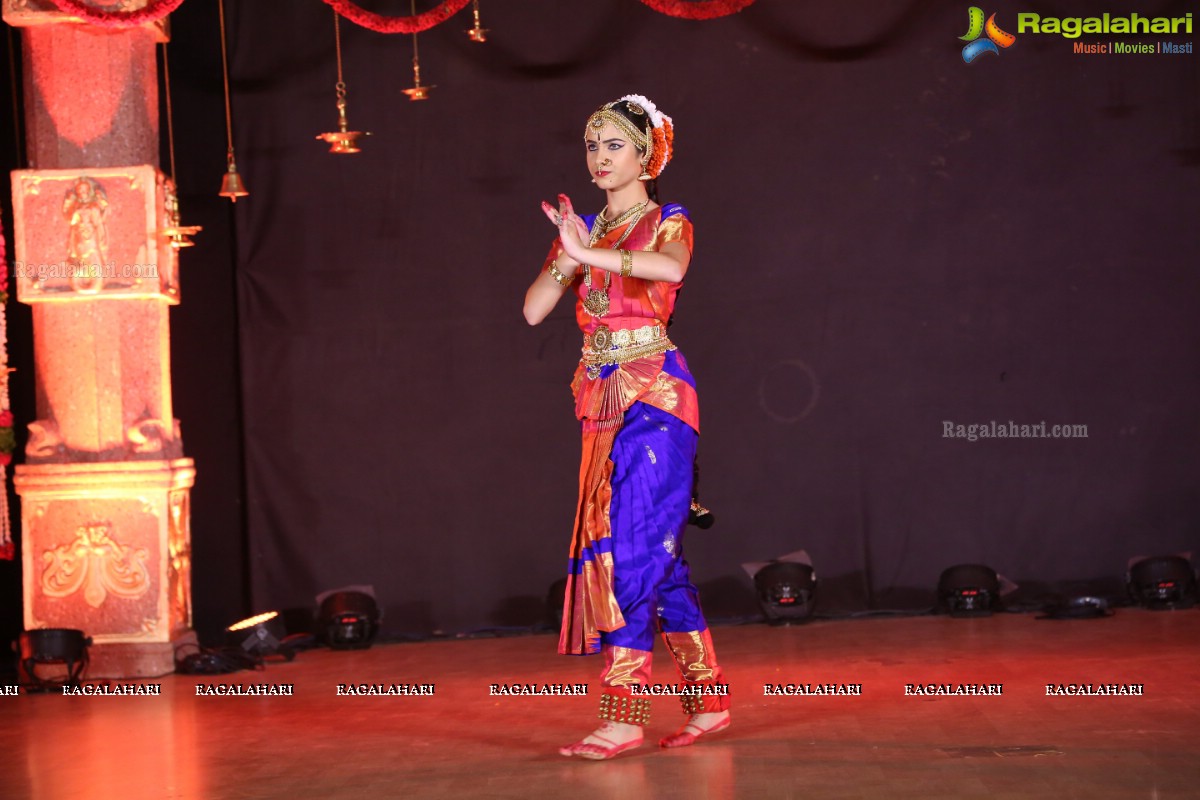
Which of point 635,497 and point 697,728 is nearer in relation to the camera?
point 635,497

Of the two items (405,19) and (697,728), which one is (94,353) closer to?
(405,19)

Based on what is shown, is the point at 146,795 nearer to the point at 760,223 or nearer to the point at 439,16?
the point at 439,16

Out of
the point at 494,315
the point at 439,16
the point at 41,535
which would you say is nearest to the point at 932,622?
the point at 494,315

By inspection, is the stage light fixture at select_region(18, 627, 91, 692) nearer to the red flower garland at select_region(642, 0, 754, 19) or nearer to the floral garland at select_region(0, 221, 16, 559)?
the floral garland at select_region(0, 221, 16, 559)

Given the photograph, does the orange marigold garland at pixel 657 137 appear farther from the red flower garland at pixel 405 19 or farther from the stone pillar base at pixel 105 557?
the stone pillar base at pixel 105 557

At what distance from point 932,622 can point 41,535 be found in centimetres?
362

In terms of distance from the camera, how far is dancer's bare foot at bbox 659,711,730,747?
3.71 metres

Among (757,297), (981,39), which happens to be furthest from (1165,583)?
(981,39)

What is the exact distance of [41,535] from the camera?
5.40 m

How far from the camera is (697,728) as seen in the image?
12.4ft

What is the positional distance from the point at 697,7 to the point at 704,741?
291 cm

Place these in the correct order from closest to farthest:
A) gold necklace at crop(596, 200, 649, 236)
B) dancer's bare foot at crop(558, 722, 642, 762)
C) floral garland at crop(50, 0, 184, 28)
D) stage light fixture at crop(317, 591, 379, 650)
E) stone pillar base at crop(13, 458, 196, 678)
Result: dancer's bare foot at crop(558, 722, 642, 762) < gold necklace at crop(596, 200, 649, 236) < floral garland at crop(50, 0, 184, 28) < stone pillar base at crop(13, 458, 196, 678) < stage light fixture at crop(317, 591, 379, 650)

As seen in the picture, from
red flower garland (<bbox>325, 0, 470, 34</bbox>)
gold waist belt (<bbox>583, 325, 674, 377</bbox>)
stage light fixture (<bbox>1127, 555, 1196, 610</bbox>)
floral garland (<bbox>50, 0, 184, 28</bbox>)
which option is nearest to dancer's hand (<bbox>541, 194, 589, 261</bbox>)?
gold waist belt (<bbox>583, 325, 674, 377</bbox>)

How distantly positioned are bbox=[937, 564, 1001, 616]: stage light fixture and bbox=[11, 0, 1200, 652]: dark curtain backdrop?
15 cm
